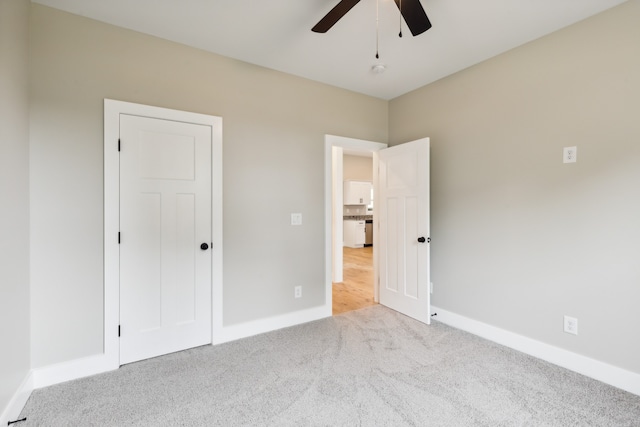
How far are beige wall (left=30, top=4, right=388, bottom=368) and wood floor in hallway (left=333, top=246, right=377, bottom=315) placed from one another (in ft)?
2.09

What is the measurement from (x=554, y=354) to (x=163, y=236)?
3379mm

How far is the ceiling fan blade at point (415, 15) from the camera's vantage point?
5.06 ft

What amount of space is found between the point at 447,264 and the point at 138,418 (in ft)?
9.71

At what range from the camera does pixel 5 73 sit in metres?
1.59

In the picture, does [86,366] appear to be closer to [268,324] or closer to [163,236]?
[163,236]

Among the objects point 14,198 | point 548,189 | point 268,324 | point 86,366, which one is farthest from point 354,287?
point 14,198

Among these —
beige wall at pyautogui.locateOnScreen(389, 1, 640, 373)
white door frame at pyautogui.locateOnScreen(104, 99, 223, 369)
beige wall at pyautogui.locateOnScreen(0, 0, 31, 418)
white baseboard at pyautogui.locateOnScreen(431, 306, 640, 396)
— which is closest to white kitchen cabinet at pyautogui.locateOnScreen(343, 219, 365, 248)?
beige wall at pyautogui.locateOnScreen(389, 1, 640, 373)

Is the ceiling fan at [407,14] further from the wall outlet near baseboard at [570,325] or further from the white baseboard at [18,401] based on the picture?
the white baseboard at [18,401]

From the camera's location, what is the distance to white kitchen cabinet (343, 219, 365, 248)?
8.72 metres

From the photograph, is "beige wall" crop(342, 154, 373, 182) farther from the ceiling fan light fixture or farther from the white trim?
the white trim

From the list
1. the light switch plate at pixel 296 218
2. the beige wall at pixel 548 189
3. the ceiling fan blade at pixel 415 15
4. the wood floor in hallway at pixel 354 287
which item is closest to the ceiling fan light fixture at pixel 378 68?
the beige wall at pixel 548 189

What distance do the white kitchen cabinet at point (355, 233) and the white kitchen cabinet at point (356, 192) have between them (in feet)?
1.99

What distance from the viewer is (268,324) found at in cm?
293

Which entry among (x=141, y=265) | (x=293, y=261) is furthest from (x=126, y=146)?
(x=293, y=261)
